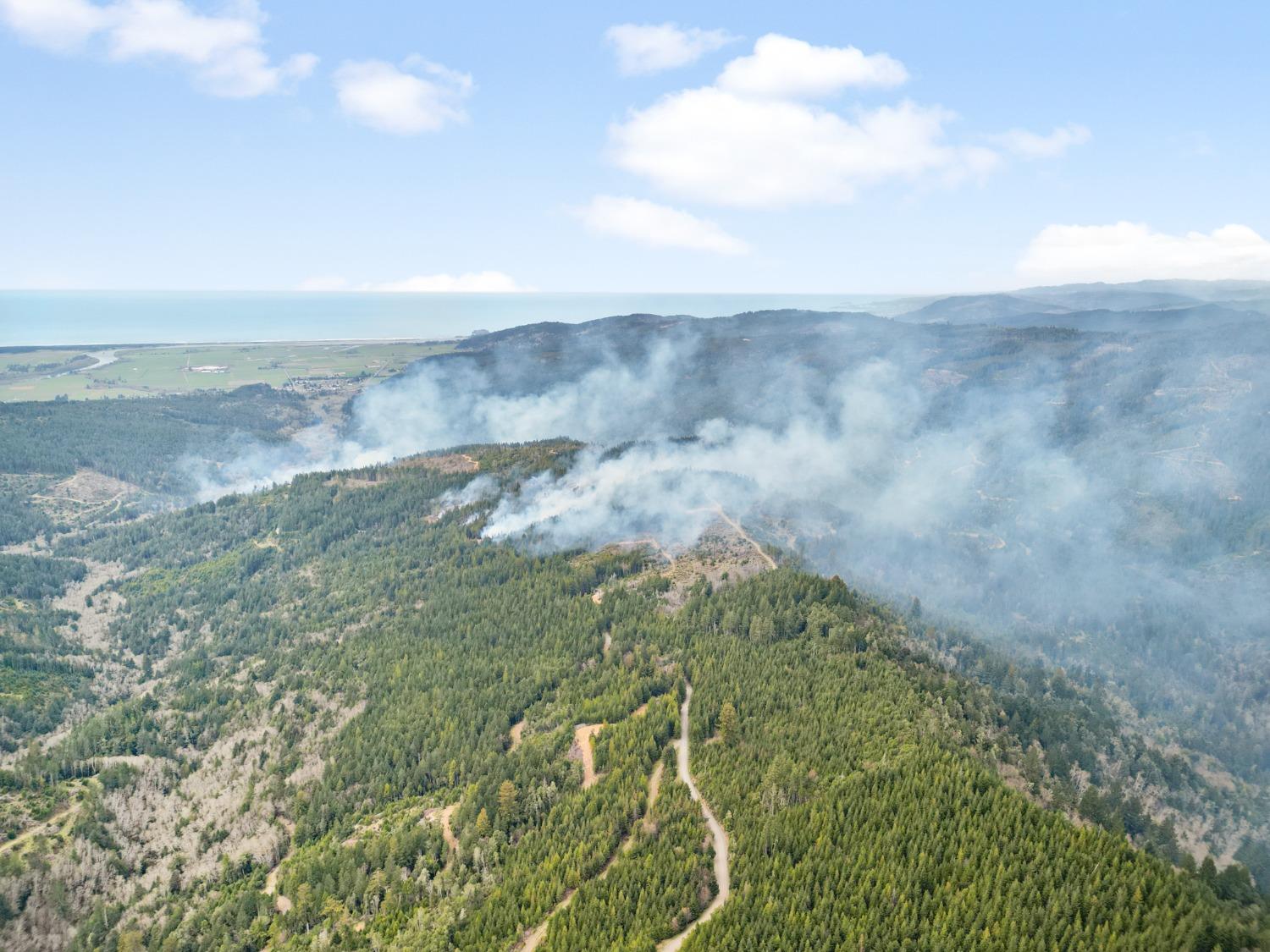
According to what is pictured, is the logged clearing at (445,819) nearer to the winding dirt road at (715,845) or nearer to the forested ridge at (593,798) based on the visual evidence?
the forested ridge at (593,798)

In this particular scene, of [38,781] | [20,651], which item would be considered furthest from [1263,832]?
[20,651]

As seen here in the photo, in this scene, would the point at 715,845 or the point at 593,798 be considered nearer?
the point at 715,845

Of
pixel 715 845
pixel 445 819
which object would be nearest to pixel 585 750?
pixel 445 819

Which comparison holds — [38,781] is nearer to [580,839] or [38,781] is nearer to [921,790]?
[580,839]

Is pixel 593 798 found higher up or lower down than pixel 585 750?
higher up

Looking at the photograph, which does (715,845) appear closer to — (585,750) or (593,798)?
(593,798)

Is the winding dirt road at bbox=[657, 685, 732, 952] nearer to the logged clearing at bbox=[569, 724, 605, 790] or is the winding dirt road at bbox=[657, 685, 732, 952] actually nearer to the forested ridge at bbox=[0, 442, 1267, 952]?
the forested ridge at bbox=[0, 442, 1267, 952]

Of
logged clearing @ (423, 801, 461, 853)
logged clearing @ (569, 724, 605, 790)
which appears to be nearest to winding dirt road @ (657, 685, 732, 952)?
logged clearing @ (569, 724, 605, 790)

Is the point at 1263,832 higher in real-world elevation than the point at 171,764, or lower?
lower
